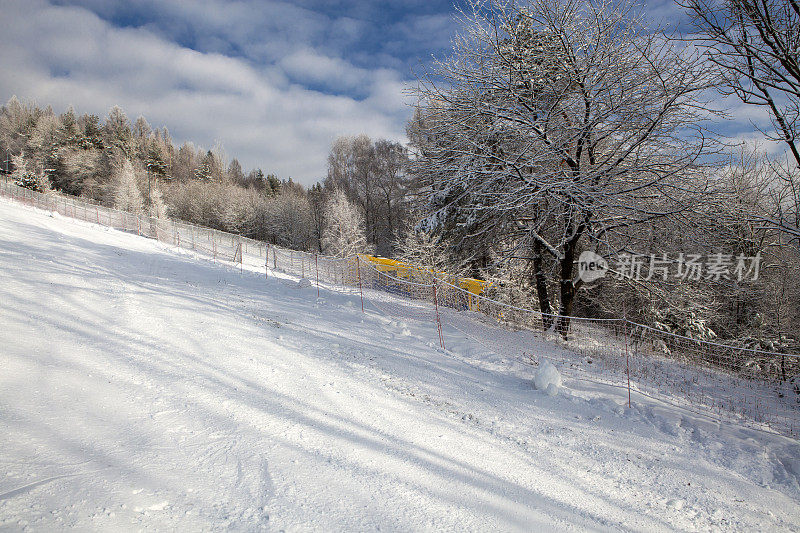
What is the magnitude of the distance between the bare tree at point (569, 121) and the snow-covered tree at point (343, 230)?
2497cm

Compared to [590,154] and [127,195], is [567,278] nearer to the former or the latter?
[590,154]

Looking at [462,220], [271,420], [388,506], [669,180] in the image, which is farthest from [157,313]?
[669,180]

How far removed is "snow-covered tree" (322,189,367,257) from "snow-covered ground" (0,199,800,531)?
2672 cm

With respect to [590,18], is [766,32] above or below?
below

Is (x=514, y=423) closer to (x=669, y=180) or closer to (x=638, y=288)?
(x=669, y=180)

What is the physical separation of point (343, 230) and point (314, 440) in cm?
3234

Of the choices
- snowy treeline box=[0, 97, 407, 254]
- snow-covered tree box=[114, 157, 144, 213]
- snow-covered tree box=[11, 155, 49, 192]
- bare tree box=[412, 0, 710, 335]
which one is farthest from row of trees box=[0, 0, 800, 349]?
snow-covered tree box=[11, 155, 49, 192]

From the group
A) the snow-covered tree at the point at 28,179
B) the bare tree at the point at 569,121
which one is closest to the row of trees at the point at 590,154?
the bare tree at the point at 569,121

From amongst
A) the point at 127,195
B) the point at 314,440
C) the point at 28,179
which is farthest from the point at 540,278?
the point at 28,179

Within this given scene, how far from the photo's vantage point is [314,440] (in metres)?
3.74

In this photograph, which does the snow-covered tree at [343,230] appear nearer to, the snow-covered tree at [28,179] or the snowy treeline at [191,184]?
the snowy treeline at [191,184]

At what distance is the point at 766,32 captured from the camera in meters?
5.71

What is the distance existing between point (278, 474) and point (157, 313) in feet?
16.6

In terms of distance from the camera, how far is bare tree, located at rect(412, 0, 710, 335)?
7859 mm
